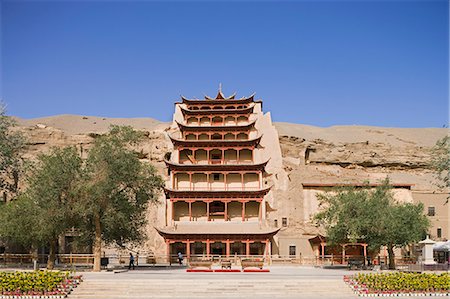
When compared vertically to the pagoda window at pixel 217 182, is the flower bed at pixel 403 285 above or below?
below

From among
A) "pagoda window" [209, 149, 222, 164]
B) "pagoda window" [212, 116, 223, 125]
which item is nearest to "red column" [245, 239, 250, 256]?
"pagoda window" [209, 149, 222, 164]

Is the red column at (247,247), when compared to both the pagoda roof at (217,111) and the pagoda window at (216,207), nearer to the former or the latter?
the pagoda window at (216,207)

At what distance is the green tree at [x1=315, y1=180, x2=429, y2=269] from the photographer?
3878 cm

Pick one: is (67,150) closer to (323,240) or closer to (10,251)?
(10,251)

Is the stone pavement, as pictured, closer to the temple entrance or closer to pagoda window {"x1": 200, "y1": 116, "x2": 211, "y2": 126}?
the temple entrance

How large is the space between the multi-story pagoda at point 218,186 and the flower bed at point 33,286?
2339cm

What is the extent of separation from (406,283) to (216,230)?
26.2m

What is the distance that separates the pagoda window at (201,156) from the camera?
5897cm

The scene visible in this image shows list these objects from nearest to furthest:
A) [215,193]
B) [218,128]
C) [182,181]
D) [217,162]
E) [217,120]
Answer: [215,193]
[182,181]
[217,162]
[218,128]
[217,120]

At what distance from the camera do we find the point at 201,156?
59281mm

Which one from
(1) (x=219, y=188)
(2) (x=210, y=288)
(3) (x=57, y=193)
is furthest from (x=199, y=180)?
(2) (x=210, y=288)

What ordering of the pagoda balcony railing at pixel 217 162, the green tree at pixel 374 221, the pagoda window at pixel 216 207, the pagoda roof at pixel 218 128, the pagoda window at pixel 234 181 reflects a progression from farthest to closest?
the pagoda roof at pixel 218 128, the pagoda balcony railing at pixel 217 162, the pagoda window at pixel 234 181, the pagoda window at pixel 216 207, the green tree at pixel 374 221

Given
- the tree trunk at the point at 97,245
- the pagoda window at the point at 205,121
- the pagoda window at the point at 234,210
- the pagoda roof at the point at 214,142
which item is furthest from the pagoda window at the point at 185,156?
the tree trunk at the point at 97,245

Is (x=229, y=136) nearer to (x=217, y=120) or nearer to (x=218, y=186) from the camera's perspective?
(x=217, y=120)
